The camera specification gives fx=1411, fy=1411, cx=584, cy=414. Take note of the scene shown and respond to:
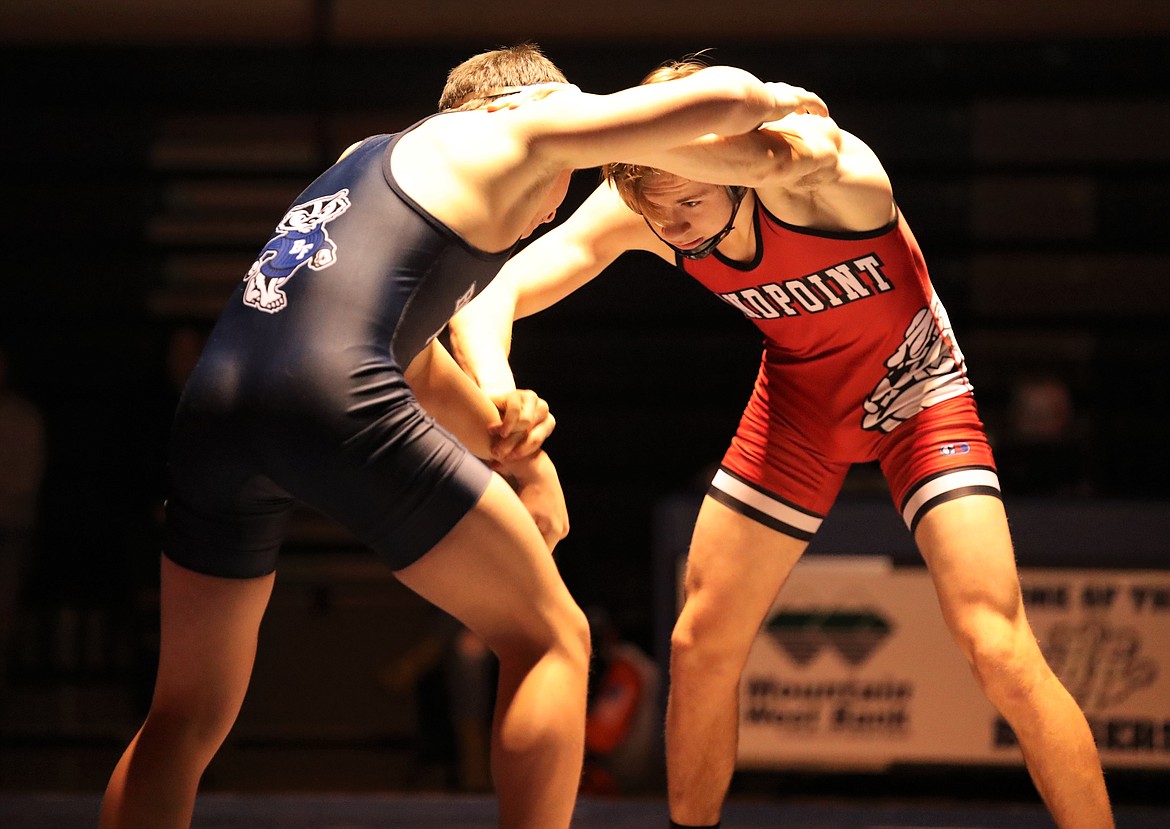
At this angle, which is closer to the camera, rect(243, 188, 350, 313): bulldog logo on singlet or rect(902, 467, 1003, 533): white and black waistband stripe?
rect(243, 188, 350, 313): bulldog logo on singlet

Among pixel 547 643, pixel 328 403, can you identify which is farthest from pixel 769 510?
pixel 328 403

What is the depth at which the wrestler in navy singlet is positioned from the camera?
6.07ft

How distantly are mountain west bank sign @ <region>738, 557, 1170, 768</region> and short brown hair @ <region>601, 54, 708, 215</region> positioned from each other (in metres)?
1.82

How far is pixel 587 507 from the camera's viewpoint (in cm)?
644

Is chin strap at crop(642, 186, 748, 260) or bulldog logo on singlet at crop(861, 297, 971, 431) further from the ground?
chin strap at crop(642, 186, 748, 260)

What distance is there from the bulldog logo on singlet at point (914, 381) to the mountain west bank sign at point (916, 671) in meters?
1.47

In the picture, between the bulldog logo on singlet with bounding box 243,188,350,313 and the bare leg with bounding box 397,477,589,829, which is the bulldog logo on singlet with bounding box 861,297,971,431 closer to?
the bare leg with bounding box 397,477,589,829

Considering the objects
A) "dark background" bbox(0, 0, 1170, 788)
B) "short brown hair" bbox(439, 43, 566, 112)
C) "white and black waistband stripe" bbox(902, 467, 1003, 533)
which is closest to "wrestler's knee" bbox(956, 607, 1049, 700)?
"white and black waistband stripe" bbox(902, 467, 1003, 533)

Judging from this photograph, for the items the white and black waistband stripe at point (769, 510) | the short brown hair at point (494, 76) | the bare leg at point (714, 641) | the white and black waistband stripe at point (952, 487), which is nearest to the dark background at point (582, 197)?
the bare leg at point (714, 641)

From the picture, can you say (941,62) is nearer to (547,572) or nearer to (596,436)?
(596,436)

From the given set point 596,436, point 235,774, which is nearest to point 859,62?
point 596,436

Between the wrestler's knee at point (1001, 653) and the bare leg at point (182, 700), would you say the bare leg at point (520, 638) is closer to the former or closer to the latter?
the bare leg at point (182, 700)

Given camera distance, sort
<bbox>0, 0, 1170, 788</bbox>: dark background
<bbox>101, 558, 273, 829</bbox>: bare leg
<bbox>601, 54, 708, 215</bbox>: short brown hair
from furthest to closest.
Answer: <bbox>0, 0, 1170, 788</bbox>: dark background
<bbox>601, 54, 708, 215</bbox>: short brown hair
<bbox>101, 558, 273, 829</bbox>: bare leg

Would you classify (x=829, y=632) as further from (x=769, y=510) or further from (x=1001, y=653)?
(x=1001, y=653)
